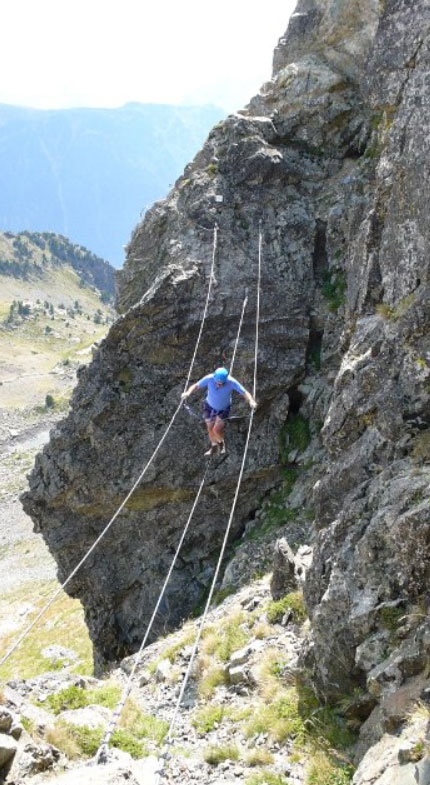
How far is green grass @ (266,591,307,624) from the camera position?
1478 centimetres

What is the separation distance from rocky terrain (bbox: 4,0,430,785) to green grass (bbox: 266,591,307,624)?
28 cm

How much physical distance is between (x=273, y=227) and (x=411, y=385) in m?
14.8

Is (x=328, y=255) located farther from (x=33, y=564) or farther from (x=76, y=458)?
(x=33, y=564)

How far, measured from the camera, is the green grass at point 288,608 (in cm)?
1478

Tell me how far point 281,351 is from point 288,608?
11680 mm

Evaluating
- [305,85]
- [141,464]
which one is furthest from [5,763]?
[305,85]

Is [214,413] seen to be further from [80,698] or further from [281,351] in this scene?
[80,698]

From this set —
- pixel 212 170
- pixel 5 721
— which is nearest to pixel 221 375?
pixel 5 721

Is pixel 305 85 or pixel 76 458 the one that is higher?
pixel 305 85

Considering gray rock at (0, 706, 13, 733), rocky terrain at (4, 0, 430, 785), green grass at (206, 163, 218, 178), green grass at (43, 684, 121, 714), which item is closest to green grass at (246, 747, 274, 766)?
rocky terrain at (4, 0, 430, 785)

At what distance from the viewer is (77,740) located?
11492mm

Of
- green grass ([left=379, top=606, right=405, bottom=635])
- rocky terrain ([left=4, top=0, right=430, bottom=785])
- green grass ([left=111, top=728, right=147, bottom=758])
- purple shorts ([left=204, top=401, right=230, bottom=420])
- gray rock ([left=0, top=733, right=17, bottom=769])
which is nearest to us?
gray rock ([left=0, top=733, right=17, bottom=769])

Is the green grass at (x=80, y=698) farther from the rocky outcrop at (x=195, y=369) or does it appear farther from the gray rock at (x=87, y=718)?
the rocky outcrop at (x=195, y=369)

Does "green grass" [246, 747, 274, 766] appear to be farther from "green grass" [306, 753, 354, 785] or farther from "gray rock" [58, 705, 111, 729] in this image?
"gray rock" [58, 705, 111, 729]
